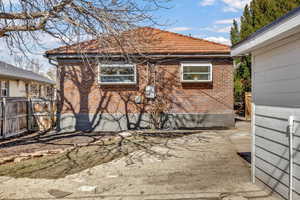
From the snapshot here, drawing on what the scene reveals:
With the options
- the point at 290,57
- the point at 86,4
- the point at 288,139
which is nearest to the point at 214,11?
the point at 86,4

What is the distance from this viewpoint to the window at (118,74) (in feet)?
37.0

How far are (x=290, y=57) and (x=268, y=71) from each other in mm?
705

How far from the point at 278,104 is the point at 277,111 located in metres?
0.38

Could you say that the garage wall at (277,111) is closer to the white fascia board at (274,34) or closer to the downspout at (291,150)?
the downspout at (291,150)

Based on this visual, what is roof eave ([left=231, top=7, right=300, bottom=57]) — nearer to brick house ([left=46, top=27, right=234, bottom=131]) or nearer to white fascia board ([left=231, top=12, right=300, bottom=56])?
white fascia board ([left=231, top=12, right=300, bottom=56])

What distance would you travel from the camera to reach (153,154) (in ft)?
22.6

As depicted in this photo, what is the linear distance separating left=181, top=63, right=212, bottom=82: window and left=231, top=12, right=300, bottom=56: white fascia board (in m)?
6.64

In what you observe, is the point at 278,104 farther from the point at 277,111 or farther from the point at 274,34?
the point at 274,34

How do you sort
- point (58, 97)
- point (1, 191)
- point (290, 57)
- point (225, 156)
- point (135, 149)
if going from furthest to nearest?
point (58, 97) < point (135, 149) < point (225, 156) < point (1, 191) < point (290, 57)

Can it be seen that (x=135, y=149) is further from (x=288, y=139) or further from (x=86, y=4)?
(x=288, y=139)

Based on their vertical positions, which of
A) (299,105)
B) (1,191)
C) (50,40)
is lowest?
(1,191)

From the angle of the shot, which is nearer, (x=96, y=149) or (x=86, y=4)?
(x=86, y=4)

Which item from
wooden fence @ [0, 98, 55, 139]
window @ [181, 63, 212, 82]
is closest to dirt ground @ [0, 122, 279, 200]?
wooden fence @ [0, 98, 55, 139]

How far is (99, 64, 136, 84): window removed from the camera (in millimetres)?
11266
